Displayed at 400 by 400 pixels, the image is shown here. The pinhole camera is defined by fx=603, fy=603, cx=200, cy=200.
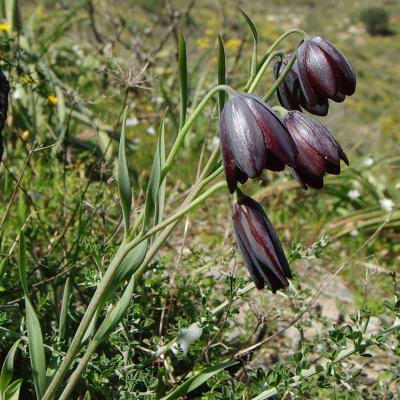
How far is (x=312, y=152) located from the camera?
0.88 meters

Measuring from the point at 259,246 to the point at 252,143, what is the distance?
0.53 ft

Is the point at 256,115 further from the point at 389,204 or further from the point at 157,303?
the point at 389,204

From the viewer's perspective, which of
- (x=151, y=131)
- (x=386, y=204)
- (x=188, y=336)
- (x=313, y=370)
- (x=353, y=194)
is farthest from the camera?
(x=151, y=131)

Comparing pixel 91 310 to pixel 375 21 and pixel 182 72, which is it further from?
pixel 375 21

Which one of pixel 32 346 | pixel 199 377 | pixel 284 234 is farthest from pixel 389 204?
pixel 32 346

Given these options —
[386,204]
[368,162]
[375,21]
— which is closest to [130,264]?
[386,204]

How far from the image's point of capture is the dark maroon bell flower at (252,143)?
80 cm

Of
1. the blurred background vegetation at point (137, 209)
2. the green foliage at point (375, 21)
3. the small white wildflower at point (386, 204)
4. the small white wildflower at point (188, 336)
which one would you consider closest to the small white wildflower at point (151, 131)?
the blurred background vegetation at point (137, 209)

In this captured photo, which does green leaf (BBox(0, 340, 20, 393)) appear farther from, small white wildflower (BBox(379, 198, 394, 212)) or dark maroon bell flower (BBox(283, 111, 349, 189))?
small white wildflower (BBox(379, 198, 394, 212))

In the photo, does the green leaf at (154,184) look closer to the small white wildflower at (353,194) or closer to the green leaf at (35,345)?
the green leaf at (35,345)

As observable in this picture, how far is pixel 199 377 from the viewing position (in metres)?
0.99

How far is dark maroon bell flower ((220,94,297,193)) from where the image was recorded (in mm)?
800

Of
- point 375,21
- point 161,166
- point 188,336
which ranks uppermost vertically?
point 161,166

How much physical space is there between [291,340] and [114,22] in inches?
96.1
